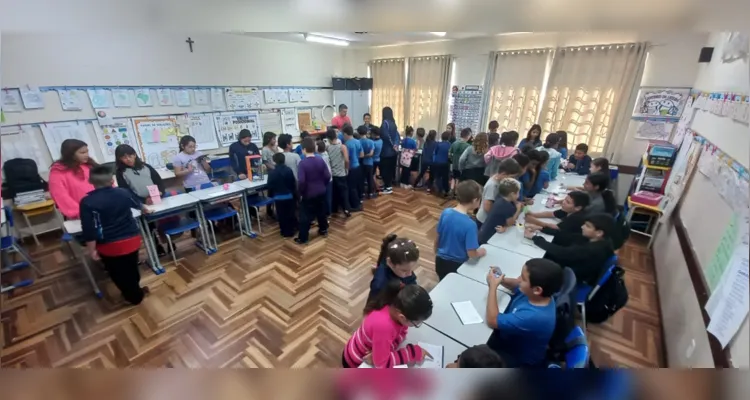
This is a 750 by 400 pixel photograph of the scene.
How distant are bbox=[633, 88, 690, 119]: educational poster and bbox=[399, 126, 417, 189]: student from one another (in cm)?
352

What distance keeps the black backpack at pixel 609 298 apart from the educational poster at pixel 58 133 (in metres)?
6.30

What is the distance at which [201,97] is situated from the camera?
5.13m

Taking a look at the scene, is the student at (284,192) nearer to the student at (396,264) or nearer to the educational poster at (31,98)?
the student at (396,264)

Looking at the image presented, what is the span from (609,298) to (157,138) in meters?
6.12

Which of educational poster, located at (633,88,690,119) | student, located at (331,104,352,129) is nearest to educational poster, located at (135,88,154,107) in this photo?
student, located at (331,104,352,129)

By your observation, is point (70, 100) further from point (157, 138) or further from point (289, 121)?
point (289, 121)

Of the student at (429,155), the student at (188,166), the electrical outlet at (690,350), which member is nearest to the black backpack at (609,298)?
the electrical outlet at (690,350)

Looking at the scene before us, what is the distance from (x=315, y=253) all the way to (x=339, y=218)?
1107 millimetres

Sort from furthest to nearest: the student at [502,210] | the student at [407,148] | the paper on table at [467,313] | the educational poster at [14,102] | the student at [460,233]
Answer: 1. the student at [407,148]
2. the educational poster at [14,102]
3. the student at [502,210]
4. the student at [460,233]
5. the paper on table at [467,313]

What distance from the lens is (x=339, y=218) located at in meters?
4.75

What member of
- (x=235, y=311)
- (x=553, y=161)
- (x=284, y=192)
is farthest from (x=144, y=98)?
(x=553, y=161)

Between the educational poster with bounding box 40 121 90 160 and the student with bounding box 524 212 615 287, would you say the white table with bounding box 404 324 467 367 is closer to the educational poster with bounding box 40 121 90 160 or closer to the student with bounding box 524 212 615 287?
the student with bounding box 524 212 615 287

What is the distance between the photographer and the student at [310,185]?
11.8 feet

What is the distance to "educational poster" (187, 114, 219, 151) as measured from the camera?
16.7ft
